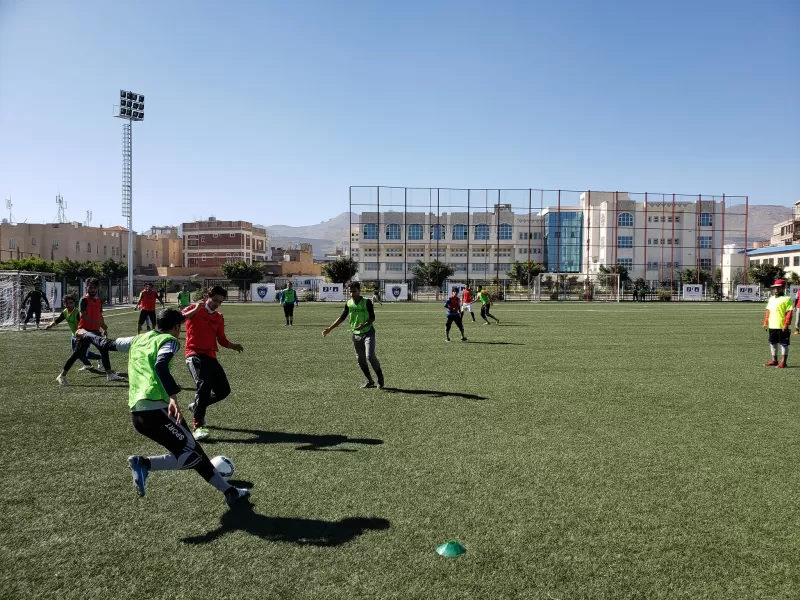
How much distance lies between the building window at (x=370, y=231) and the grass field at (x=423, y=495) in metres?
76.7

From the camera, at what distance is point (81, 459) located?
6.47m

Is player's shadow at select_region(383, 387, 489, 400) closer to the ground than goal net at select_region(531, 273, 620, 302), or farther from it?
closer to the ground

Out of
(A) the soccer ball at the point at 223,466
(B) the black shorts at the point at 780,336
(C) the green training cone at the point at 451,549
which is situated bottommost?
(C) the green training cone at the point at 451,549

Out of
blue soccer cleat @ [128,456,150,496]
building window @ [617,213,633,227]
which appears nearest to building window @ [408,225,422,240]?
building window @ [617,213,633,227]

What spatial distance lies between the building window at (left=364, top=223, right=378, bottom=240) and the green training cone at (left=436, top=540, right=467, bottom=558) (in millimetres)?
83455

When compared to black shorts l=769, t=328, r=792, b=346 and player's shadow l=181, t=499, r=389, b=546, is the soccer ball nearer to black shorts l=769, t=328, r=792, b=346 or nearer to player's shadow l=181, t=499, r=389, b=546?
player's shadow l=181, t=499, r=389, b=546

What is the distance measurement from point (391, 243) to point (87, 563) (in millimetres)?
84075

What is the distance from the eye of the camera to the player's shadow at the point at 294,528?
4465 mm

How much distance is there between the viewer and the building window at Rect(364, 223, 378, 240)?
285ft

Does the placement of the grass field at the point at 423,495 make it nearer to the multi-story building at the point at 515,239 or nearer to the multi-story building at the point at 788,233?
the multi-story building at the point at 515,239

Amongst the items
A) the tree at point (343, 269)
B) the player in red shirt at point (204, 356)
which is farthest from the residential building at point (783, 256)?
the player in red shirt at point (204, 356)

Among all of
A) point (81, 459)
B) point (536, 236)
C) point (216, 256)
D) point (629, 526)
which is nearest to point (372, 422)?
point (81, 459)

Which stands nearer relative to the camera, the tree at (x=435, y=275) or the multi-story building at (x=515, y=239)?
the tree at (x=435, y=275)

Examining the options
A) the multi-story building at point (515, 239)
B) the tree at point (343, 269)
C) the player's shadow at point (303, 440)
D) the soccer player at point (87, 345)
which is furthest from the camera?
the multi-story building at point (515, 239)
